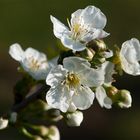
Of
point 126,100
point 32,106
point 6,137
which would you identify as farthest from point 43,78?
point 6,137

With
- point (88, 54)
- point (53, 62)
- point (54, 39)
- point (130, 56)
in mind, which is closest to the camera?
point (88, 54)

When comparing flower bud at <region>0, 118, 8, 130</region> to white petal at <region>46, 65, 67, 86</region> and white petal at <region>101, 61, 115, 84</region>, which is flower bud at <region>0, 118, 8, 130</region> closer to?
white petal at <region>46, 65, 67, 86</region>

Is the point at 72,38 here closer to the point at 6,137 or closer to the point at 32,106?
the point at 32,106

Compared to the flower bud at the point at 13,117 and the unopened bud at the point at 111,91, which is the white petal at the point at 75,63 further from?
the flower bud at the point at 13,117

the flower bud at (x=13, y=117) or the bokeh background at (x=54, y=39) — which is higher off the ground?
the flower bud at (x=13, y=117)

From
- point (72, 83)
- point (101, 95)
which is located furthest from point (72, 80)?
point (101, 95)

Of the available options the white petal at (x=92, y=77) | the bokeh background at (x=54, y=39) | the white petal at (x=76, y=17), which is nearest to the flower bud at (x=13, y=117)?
the white petal at (x=92, y=77)

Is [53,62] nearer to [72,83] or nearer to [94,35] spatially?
[72,83]
